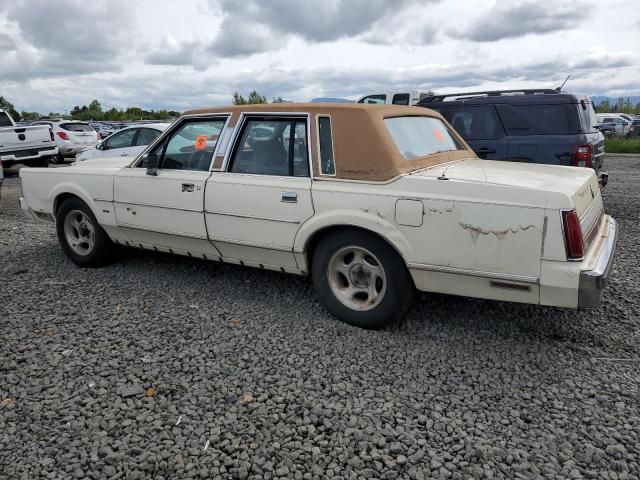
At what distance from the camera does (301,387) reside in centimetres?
316

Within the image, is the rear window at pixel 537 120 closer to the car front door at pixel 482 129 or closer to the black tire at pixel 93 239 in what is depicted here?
the car front door at pixel 482 129

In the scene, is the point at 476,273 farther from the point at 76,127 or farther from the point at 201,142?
the point at 76,127

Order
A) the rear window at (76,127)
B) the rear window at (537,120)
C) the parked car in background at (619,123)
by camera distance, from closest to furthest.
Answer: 1. the rear window at (537,120)
2. the rear window at (76,127)
3. the parked car in background at (619,123)

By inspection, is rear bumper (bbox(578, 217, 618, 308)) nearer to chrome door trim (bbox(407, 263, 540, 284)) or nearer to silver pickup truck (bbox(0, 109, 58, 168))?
chrome door trim (bbox(407, 263, 540, 284))

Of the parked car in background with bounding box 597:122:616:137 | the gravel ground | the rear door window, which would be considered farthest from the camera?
the parked car in background with bounding box 597:122:616:137

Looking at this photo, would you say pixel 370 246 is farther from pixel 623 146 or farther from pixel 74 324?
pixel 623 146

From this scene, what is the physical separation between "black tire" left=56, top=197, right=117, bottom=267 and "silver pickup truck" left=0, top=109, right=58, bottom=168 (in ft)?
29.7

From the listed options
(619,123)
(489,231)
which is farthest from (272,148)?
(619,123)

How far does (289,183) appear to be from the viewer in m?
3.99

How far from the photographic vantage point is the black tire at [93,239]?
536cm

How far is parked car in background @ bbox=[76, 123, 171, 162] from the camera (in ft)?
38.4

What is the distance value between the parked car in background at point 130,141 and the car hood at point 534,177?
8718 millimetres

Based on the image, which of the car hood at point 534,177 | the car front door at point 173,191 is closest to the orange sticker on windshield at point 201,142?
the car front door at point 173,191

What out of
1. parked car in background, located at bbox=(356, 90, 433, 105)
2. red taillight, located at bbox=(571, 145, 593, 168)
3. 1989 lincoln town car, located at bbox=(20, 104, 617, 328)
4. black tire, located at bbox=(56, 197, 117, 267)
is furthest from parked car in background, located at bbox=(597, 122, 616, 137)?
black tire, located at bbox=(56, 197, 117, 267)
